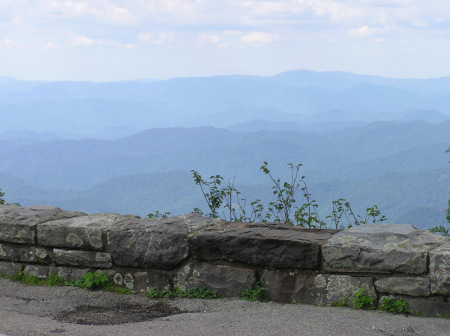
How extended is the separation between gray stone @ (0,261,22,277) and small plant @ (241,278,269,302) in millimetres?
2142

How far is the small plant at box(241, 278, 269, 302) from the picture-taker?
170 inches

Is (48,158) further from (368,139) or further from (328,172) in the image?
(368,139)

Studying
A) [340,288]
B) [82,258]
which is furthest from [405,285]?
[82,258]

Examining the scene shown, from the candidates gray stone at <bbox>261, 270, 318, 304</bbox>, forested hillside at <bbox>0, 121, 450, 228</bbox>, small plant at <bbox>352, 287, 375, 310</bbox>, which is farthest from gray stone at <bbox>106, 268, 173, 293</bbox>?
forested hillside at <bbox>0, 121, 450, 228</bbox>

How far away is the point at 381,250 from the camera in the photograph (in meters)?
4.04

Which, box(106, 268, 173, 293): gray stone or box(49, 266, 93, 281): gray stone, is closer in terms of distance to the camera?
box(106, 268, 173, 293): gray stone

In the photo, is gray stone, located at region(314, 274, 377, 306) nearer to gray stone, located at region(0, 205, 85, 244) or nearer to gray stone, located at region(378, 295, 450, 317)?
gray stone, located at region(378, 295, 450, 317)

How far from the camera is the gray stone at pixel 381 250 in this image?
3957 millimetres

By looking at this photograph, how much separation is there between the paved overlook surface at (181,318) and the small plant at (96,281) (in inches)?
2.7

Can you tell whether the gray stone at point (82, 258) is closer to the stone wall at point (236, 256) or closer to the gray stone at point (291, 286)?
the stone wall at point (236, 256)

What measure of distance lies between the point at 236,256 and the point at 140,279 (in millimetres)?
868

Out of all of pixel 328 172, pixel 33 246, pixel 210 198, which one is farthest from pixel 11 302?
pixel 328 172

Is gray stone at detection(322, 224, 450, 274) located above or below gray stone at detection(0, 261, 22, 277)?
above

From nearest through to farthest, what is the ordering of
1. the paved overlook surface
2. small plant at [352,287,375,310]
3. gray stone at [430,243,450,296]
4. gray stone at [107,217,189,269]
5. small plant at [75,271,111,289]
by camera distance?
1. the paved overlook surface
2. gray stone at [430,243,450,296]
3. small plant at [352,287,375,310]
4. gray stone at [107,217,189,269]
5. small plant at [75,271,111,289]
